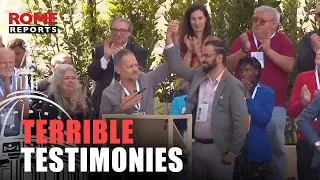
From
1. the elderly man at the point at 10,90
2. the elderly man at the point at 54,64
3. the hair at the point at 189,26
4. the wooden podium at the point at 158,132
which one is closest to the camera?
the wooden podium at the point at 158,132

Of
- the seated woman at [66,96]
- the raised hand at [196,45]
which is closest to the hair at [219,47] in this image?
the raised hand at [196,45]

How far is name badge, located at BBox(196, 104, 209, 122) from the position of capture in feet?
23.0

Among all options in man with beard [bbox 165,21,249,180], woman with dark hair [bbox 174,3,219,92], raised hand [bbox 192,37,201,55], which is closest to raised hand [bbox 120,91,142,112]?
man with beard [bbox 165,21,249,180]

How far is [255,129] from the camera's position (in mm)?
7227

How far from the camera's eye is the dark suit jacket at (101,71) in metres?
7.50

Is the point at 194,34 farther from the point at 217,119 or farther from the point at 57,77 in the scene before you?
the point at 57,77

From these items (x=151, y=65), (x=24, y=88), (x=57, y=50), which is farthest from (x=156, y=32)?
(x=24, y=88)

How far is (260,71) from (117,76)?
4.09 feet

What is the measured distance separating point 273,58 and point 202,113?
33.6 inches

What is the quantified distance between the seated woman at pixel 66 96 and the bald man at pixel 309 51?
1966mm

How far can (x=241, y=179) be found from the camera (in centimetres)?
725

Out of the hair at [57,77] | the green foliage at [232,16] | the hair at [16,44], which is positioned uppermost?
the green foliage at [232,16]

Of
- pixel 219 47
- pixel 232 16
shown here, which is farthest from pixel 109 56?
pixel 232 16

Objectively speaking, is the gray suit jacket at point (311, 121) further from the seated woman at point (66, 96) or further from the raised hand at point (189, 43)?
the seated woman at point (66, 96)
